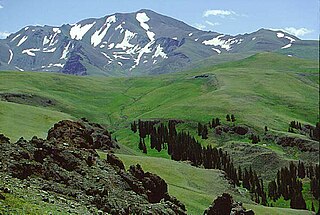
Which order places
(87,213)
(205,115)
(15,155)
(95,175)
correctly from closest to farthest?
(87,213) → (15,155) → (95,175) → (205,115)

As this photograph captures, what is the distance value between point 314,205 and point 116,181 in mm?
80884

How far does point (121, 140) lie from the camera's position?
163 m

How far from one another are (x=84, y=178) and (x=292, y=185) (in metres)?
88.4

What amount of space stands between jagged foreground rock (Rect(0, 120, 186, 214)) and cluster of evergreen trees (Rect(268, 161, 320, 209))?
6659cm

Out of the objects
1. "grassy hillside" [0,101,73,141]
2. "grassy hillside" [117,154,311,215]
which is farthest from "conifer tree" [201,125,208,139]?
"grassy hillside" [117,154,311,215]

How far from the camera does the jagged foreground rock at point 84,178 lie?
40.4 m

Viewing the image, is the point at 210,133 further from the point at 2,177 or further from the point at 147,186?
the point at 2,177

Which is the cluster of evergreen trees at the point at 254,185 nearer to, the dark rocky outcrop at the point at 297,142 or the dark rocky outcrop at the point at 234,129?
the dark rocky outcrop at the point at 297,142

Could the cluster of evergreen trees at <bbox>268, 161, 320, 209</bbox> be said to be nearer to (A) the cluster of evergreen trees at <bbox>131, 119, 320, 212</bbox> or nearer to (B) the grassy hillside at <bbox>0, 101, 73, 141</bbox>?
(A) the cluster of evergreen trees at <bbox>131, 119, 320, 212</bbox>

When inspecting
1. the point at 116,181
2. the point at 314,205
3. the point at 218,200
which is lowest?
the point at 314,205

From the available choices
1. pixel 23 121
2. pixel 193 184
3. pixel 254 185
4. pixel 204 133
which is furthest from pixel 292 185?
pixel 23 121

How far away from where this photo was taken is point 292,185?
4739 inches

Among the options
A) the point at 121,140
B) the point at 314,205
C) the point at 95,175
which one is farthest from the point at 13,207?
the point at 121,140

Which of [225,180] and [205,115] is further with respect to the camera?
[205,115]
